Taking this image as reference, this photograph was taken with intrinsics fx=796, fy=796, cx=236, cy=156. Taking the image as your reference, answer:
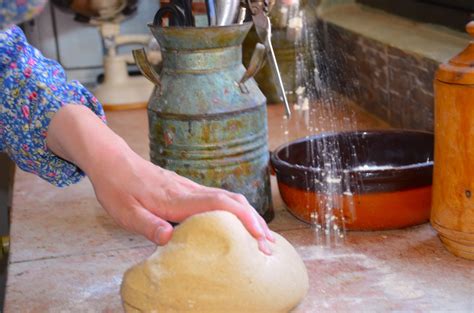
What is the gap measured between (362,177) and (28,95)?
1.63ft

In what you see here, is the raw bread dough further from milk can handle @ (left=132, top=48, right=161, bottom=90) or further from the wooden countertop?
milk can handle @ (left=132, top=48, right=161, bottom=90)

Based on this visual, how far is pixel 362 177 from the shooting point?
1193 millimetres

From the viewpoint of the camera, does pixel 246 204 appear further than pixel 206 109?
No

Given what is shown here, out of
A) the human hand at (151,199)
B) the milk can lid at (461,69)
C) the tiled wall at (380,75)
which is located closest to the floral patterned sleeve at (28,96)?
the human hand at (151,199)

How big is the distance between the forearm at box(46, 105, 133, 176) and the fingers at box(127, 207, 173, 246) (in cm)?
7

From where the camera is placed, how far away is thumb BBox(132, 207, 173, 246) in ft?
3.08

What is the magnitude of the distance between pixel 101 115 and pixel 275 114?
0.98 metres

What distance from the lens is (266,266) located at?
949 millimetres

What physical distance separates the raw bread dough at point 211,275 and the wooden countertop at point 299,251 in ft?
0.33

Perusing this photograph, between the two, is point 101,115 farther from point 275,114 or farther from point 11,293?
point 275,114

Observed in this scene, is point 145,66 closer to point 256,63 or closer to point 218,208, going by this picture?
point 256,63

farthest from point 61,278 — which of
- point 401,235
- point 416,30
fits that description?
point 416,30

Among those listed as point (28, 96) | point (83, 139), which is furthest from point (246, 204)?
point (28, 96)

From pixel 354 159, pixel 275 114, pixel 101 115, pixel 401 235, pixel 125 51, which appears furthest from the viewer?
pixel 125 51
